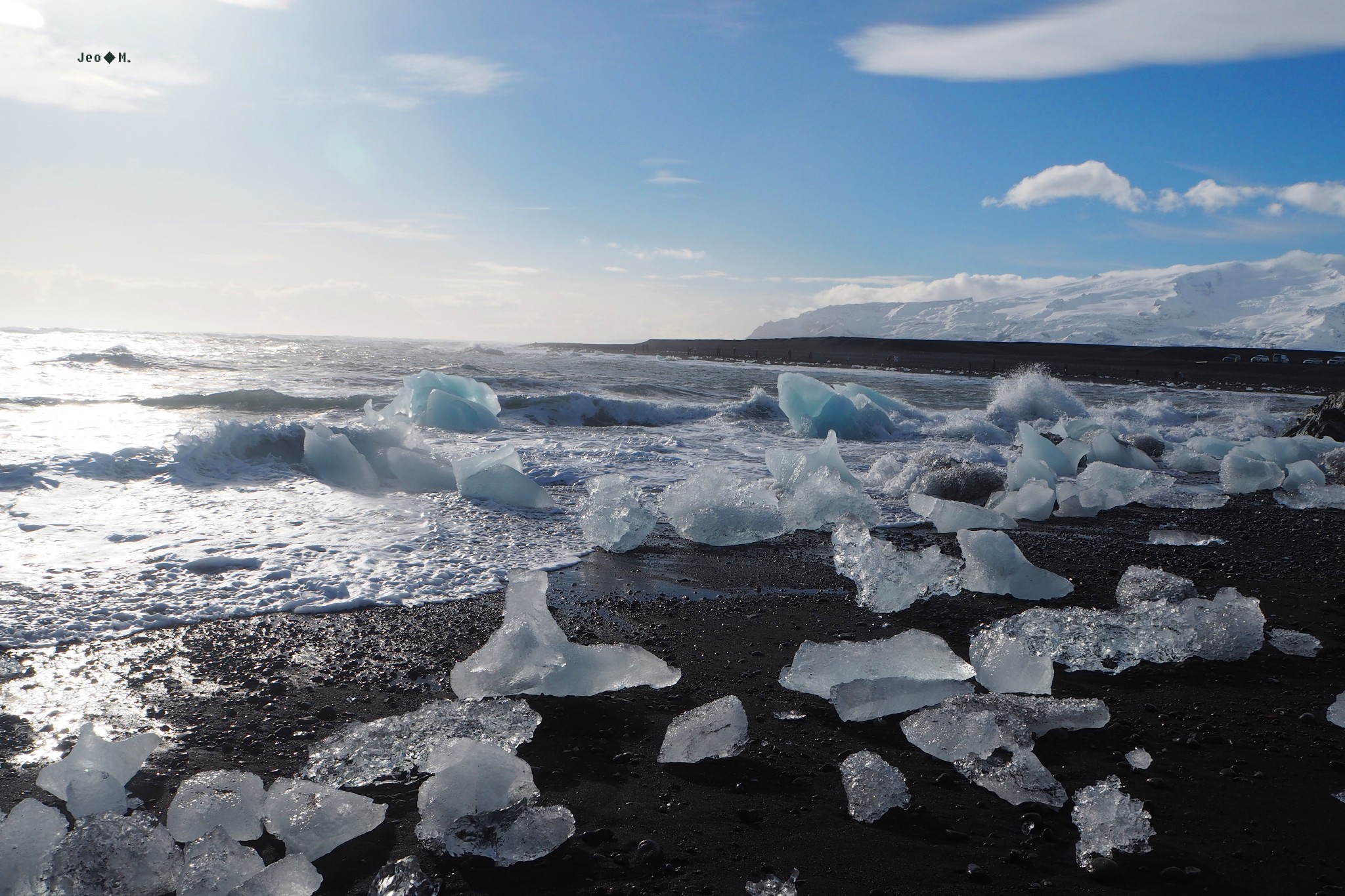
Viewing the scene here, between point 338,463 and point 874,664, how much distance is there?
14.7 ft

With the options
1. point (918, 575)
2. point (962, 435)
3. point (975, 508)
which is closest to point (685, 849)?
point (918, 575)

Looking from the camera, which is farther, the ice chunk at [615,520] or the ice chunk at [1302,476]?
the ice chunk at [1302,476]

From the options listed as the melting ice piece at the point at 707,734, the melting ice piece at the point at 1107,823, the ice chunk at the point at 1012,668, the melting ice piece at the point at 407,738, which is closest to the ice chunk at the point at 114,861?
the melting ice piece at the point at 407,738

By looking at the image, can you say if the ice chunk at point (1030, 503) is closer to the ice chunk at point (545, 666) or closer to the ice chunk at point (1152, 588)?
the ice chunk at point (1152, 588)

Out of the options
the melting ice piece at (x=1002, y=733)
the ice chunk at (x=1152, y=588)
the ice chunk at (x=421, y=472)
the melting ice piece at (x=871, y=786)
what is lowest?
the melting ice piece at (x=871, y=786)

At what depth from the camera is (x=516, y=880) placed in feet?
5.40

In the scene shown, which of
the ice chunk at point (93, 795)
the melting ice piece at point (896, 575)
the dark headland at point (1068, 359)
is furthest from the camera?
the dark headland at point (1068, 359)

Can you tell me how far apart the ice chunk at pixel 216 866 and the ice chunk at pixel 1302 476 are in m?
6.78

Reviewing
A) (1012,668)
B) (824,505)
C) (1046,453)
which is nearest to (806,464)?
(824,505)

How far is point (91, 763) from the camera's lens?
6.21ft

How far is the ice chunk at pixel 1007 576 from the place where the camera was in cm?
349

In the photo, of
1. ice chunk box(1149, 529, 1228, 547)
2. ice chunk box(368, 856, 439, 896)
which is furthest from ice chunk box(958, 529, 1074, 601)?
ice chunk box(368, 856, 439, 896)

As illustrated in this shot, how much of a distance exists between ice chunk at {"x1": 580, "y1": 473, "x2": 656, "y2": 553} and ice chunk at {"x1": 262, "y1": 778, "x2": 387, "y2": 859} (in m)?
2.43

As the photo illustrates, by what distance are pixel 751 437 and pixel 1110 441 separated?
3.98 meters
